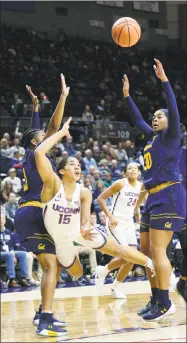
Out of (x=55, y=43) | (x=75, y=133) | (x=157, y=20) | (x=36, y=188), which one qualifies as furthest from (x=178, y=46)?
(x=36, y=188)

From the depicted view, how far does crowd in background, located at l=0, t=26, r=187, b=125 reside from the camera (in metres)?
23.2

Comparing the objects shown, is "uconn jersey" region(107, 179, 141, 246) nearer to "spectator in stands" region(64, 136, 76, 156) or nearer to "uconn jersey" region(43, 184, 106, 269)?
"uconn jersey" region(43, 184, 106, 269)

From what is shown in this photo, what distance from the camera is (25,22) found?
2653cm

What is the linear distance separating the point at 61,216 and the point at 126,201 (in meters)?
3.60

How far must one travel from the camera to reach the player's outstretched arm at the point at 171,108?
6375 mm

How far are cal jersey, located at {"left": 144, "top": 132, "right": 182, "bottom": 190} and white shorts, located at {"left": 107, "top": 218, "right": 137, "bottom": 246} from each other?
2.83 meters

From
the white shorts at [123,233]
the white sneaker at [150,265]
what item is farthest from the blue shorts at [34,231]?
the white shorts at [123,233]

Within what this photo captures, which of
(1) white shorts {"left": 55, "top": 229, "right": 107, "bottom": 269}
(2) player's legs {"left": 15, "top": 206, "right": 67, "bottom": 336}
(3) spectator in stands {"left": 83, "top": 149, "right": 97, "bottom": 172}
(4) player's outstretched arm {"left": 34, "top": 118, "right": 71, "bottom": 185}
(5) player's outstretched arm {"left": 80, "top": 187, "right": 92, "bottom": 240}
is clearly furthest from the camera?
(3) spectator in stands {"left": 83, "top": 149, "right": 97, "bottom": 172}

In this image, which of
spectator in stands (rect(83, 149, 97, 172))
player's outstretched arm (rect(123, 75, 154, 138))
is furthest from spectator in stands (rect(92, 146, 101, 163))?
player's outstretched arm (rect(123, 75, 154, 138))

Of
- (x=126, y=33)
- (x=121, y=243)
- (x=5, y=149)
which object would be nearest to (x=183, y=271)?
(x=121, y=243)

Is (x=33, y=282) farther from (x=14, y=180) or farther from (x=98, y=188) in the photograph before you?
(x=98, y=188)

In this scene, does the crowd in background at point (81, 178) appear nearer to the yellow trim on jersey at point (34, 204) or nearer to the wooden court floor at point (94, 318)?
the wooden court floor at point (94, 318)

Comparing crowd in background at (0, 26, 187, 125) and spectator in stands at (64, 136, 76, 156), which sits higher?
crowd in background at (0, 26, 187, 125)

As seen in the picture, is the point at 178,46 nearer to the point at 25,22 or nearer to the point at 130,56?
the point at 130,56
